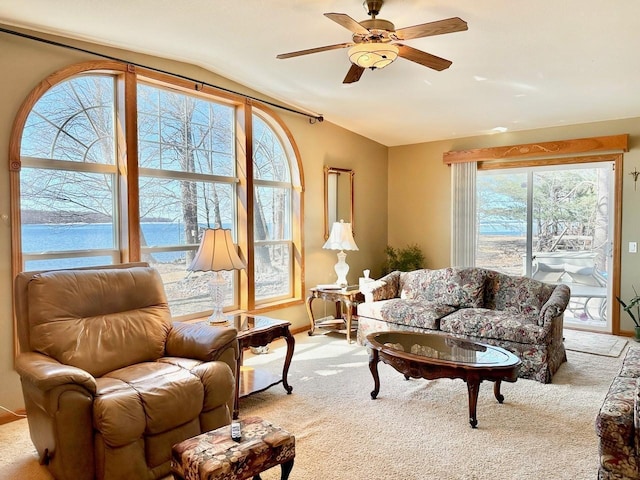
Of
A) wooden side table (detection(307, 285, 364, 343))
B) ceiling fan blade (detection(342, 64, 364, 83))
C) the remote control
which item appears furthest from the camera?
wooden side table (detection(307, 285, 364, 343))

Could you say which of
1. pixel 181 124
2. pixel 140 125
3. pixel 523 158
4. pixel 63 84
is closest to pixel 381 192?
pixel 523 158

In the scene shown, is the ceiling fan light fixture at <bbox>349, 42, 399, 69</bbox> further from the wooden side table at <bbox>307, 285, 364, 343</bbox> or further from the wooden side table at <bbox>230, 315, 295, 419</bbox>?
the wooden side table at <bbox>307, 285, 364, 343</bbox>

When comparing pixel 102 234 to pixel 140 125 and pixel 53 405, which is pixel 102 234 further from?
pixel 53 405

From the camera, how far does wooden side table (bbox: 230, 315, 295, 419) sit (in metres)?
3.21

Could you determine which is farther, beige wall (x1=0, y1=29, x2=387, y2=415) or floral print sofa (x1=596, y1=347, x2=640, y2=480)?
beige wall (x1=0, y1=29, x2=387, y2=415)

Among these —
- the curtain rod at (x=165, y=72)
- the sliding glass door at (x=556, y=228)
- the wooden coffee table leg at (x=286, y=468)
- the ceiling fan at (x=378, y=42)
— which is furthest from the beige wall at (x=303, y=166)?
the wooden coffee table leg at (x=286, y=468)

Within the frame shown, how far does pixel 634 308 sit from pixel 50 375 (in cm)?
583

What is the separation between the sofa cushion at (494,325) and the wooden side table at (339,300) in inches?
46.7

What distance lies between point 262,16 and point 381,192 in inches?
160

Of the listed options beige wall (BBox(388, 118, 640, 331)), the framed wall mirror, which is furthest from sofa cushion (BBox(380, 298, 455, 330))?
beige wall (BBox(388, 118, 640, 331))

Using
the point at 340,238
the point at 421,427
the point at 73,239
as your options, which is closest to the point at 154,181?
the point at 73,239

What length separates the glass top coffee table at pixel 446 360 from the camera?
288cm

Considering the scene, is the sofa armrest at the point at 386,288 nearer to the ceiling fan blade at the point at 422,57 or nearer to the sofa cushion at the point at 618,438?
the ceiling fan blade at the point at 422,57

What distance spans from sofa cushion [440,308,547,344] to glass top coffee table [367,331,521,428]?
0.60 meters
